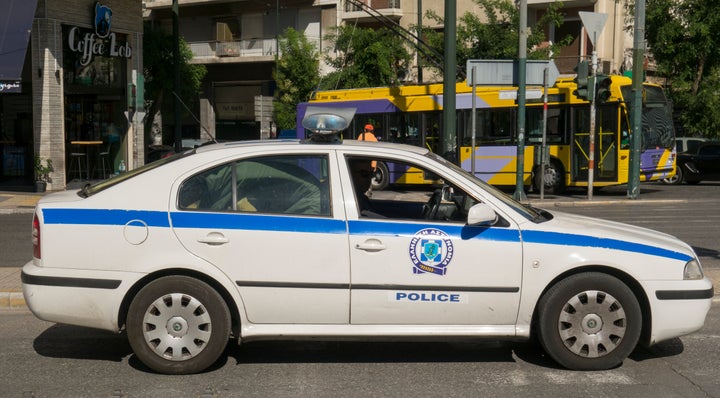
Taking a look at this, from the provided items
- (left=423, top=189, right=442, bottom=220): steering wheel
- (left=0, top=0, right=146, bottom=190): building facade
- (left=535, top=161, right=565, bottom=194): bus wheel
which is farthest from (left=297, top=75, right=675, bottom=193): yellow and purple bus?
(left=423, top=189, right=442, bottom=220): steering wheel

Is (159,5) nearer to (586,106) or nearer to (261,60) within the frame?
(261,60)

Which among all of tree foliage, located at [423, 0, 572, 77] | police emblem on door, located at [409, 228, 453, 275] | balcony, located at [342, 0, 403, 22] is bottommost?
police emblem on door, located at [409, 228, 453, 275]

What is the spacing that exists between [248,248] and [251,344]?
1.27m

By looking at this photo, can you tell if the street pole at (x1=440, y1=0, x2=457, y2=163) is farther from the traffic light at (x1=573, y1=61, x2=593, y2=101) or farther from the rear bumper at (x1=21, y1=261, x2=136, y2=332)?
the rear bumper at (x1=21, y1=261, x2=136, y2=332)

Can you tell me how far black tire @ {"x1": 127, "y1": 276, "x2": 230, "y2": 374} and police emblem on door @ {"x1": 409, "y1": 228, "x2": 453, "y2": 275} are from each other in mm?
1307

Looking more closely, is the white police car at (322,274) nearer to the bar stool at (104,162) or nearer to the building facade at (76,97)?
the building facade at (76,97)

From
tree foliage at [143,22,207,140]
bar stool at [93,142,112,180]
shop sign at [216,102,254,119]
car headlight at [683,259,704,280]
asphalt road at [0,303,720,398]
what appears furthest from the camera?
shop sign at [216,102,254,119]

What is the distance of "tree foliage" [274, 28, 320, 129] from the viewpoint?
1547 inches

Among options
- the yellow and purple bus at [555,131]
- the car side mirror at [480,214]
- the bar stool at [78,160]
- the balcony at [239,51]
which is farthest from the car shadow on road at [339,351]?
the balcony at [239,51]

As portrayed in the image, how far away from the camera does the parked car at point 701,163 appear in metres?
26.5

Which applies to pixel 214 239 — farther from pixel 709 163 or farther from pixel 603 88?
pixel 709 163

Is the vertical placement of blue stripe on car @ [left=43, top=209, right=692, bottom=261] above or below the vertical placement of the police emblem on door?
above

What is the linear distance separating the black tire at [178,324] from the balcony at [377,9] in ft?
116

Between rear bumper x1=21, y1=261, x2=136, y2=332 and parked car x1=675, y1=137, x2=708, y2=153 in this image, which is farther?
parked car x1=675, y1=137, x2=708, y2=153
